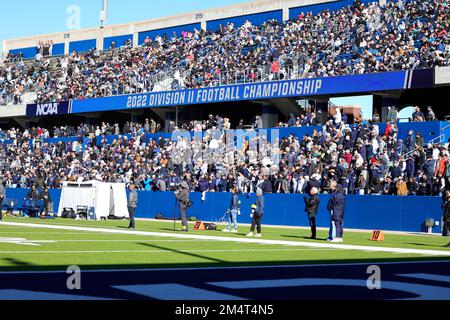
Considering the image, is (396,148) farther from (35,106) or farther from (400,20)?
(35,106)

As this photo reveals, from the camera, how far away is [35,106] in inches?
2218

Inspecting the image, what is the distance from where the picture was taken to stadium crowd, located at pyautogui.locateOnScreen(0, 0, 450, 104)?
3841 cm

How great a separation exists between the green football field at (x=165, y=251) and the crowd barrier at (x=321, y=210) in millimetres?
5991

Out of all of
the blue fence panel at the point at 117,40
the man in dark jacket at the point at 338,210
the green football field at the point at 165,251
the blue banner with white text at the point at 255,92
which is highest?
the blue fence panel at the point at 117,40

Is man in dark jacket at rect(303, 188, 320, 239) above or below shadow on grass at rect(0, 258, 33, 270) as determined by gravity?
above

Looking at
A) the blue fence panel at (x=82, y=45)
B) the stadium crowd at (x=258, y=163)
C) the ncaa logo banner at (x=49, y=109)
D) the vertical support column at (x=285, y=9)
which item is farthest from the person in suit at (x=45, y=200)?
the blue fence panel at (x=82, y=45)

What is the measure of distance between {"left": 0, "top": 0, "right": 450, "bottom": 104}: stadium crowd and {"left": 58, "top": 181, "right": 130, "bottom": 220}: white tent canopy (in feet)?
36.0

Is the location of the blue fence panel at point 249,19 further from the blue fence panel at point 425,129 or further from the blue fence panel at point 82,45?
the blue fence panel at point 425,129

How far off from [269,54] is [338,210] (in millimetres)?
22321

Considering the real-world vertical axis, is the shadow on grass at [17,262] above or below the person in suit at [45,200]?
below

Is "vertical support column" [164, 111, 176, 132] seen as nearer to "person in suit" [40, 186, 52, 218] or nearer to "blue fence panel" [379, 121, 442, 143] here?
"person in suit" [40, 186, 52, 218]

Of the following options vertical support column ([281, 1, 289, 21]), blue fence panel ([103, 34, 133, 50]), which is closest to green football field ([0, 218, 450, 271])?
vertical support column ([281, 1, 289, 21])

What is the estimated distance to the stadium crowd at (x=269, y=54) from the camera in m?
38.4
